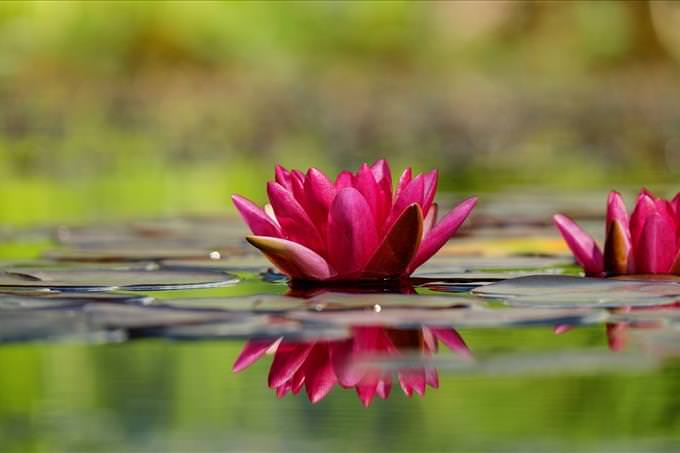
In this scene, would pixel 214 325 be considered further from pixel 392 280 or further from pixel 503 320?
pixel 392 280

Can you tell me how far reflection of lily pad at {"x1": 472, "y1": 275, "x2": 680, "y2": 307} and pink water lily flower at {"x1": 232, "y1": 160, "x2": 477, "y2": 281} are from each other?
0.62ft

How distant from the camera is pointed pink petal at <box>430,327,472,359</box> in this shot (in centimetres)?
197

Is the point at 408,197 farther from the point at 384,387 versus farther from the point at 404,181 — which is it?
the point at 384,387

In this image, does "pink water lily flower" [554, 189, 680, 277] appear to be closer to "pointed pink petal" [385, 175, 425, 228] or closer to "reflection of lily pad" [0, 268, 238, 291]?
"pointed pink petal" [385, 175, 425, 228]

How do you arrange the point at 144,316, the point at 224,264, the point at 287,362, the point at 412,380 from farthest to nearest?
the point at 224,264
the point at 144,316
the point at 287,362
the point at 412,380

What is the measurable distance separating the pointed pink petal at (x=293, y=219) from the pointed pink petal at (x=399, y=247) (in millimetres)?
103

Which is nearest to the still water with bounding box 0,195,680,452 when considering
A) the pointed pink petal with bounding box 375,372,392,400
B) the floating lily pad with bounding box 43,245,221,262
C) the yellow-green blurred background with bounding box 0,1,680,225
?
the pointed pink petal with bounding box 375,372,392,400

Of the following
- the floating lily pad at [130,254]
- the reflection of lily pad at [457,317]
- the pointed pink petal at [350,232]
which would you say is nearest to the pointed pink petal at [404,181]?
the pointed pink petal at [350,232]

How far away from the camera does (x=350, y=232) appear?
2.58 m

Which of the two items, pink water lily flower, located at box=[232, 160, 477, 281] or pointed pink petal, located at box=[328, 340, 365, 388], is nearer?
pointed pink petal, located at box=[328, 340, 365, 388]

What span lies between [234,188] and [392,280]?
3.54m

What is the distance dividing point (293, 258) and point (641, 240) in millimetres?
615

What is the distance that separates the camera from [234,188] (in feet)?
20.3

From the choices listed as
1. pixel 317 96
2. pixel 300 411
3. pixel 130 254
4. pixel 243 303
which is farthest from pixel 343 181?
pixel 317 96
